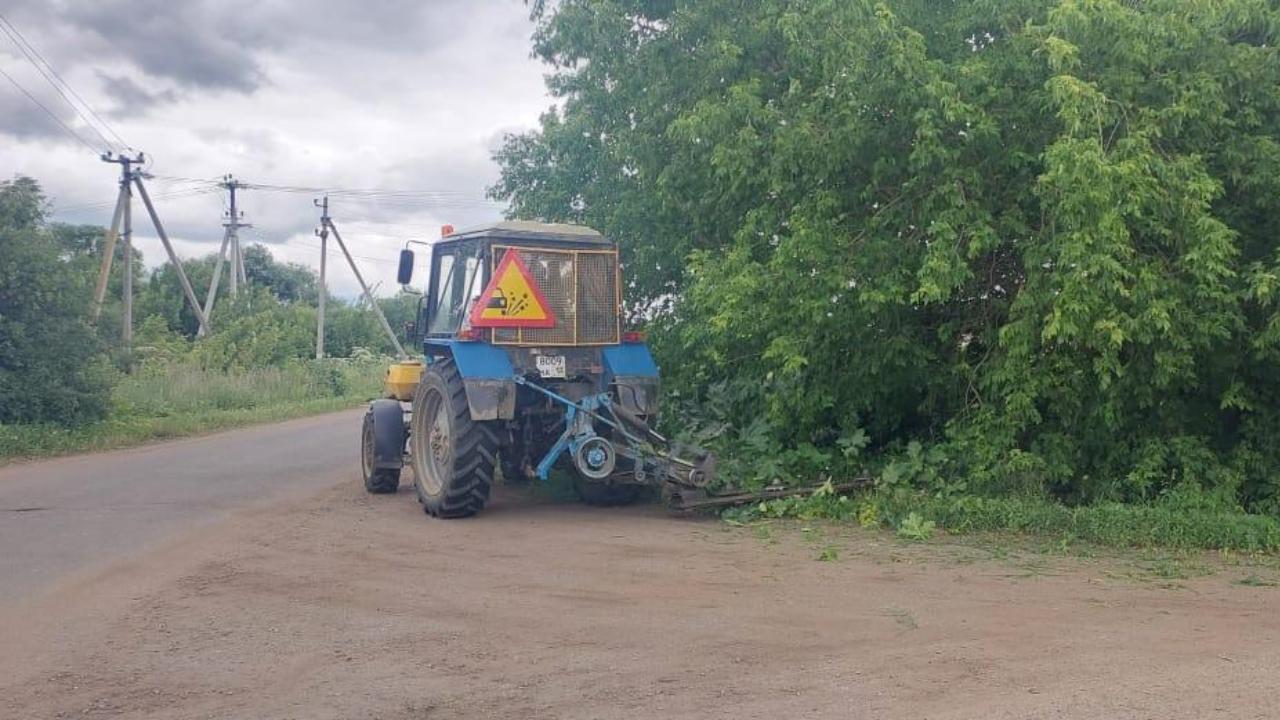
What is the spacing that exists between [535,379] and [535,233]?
143cm

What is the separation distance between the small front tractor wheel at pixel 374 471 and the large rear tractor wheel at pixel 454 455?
4.06 ft

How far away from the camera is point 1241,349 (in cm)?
915

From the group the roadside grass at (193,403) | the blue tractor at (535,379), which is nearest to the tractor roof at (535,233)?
the blue tractor at (535,379)

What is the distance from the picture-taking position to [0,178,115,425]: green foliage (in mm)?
18359

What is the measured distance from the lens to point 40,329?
18766 mm

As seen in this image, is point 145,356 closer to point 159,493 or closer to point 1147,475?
point 159,493

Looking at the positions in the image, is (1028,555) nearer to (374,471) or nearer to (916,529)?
(916,529)

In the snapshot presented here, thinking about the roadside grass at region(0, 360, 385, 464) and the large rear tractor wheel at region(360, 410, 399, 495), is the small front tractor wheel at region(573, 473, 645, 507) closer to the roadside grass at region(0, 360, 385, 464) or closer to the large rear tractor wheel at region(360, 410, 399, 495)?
the large rear tractor wheel at region(360, 410, 399, 495)

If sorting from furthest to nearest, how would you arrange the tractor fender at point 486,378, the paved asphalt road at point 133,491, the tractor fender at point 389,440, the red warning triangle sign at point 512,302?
the tractor fender at point 389,440
the red warning triangle sign at point 512,302
the tractor fender at point 486,378
the paved asphalt road at point 133,491

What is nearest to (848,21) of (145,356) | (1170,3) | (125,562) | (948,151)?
(948,151)

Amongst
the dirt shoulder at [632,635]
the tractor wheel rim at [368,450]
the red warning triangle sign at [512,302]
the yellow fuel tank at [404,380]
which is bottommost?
the dirt shoulder at [632,635]

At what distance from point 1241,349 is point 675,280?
21.2 feet

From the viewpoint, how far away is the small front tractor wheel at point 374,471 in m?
12.5

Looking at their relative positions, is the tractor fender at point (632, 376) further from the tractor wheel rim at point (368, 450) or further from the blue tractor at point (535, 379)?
the tractor wheel rim at point (368, 450)
